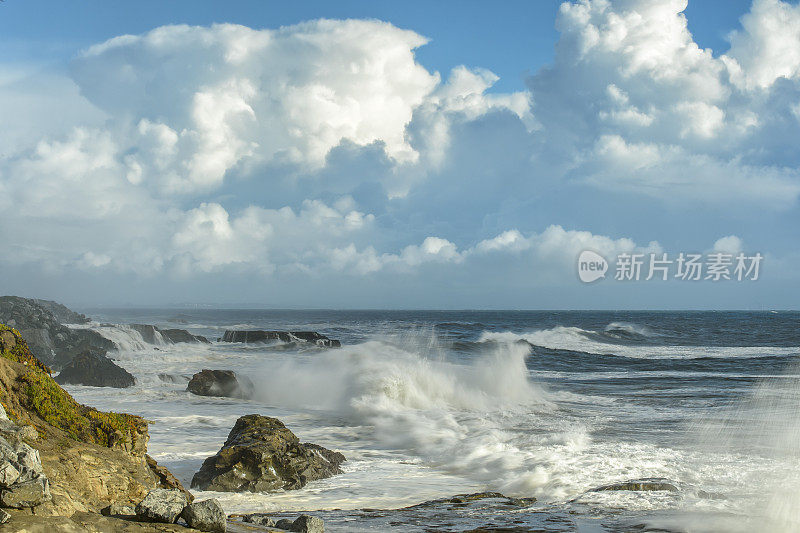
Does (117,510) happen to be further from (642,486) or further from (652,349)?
(652,349)

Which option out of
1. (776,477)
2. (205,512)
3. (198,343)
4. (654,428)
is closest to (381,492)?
(205,512)

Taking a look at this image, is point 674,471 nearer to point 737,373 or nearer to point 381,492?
point 381,492

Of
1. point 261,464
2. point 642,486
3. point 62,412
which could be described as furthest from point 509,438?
point 62,412

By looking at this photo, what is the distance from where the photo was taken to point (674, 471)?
1013 cm

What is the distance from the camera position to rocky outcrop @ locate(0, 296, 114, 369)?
26006 mm

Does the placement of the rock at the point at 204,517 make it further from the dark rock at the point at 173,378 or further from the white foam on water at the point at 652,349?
the white foam on water at the point at 652,349

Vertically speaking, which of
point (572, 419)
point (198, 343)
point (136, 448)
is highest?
point (136, 448)

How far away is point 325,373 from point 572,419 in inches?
355

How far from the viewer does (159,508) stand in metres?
4.82

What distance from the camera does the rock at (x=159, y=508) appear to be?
15.7 feet

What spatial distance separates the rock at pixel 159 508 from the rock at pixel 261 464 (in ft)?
12.8

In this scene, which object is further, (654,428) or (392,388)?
(392,388)

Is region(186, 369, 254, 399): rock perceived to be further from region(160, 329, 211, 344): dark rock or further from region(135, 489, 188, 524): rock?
region(160, 329, 211, 344): dark rock

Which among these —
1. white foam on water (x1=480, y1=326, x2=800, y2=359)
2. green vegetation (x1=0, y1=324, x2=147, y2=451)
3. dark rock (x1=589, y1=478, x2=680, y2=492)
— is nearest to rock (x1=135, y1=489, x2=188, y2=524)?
green vegetation (x1=0, y1=324, x2=147, y2=451)
